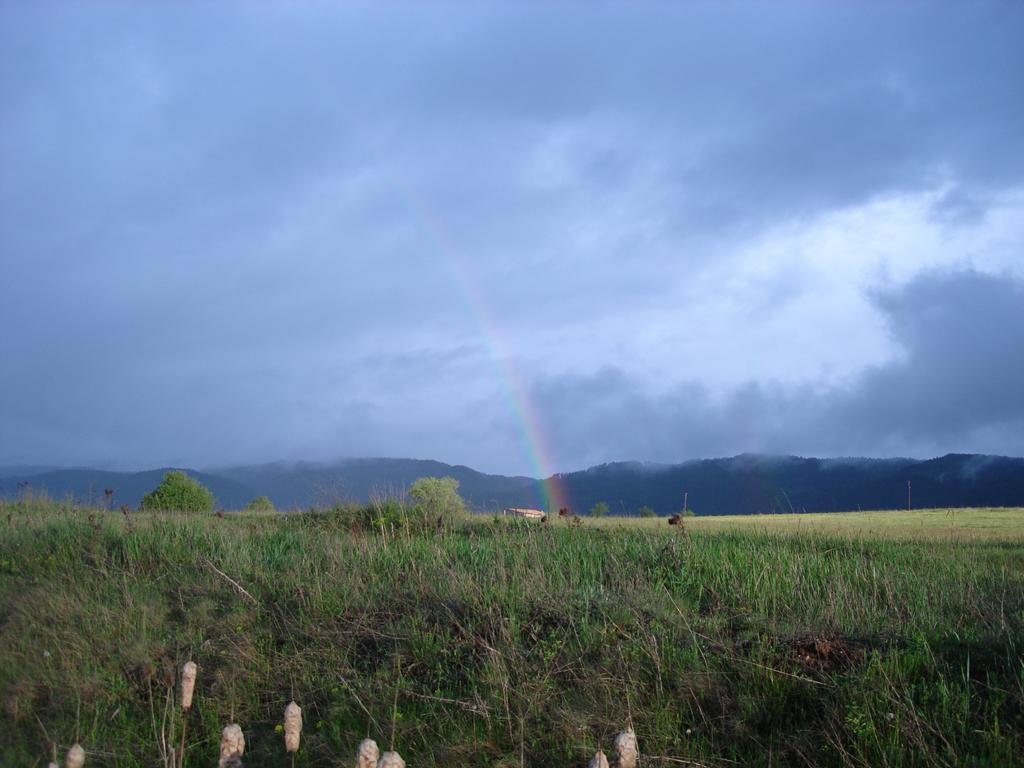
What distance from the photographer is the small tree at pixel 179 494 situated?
33719 mm

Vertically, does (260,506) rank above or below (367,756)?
below

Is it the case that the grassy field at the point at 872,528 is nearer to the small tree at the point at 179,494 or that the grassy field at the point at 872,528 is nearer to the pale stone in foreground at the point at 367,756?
the pale stone in foreground at the point at 367,756

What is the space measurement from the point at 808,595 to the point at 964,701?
9.38 ft

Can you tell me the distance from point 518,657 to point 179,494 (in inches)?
1300

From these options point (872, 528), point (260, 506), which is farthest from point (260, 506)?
point (872, 528)

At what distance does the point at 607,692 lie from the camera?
539 cm

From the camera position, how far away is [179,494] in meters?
35.1

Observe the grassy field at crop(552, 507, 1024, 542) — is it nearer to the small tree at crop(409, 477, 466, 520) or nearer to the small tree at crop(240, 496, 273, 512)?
the small tree at crop(409, 477, 466, 520)

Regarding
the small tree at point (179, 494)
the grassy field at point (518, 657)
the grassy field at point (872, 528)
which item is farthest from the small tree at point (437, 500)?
the small tree at point (179, 494)

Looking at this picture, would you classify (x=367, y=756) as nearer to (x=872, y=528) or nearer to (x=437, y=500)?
(x=437, y=500)

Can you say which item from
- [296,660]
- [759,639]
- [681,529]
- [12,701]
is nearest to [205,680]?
[296,660]

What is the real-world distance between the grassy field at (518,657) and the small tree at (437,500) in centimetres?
761

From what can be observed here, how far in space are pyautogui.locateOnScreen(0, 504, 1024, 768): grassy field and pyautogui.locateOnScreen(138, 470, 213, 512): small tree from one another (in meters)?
25.6

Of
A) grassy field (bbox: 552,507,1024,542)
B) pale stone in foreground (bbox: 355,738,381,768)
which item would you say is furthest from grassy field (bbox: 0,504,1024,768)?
grassy field (bbox: 552,507,1024,542)
